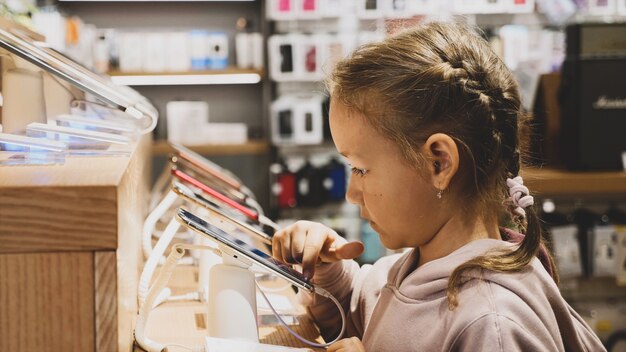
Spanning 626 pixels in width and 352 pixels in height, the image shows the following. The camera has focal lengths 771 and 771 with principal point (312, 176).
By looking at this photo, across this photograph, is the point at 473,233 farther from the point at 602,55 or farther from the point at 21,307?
the point at 602,55

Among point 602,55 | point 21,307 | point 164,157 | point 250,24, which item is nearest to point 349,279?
point 21,307

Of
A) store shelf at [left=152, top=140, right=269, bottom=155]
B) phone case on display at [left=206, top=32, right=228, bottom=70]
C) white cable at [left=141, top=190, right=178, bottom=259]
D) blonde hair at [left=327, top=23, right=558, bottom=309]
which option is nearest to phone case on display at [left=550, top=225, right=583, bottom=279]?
store shelf at [left=152, top=140, right=269, bottom=155]

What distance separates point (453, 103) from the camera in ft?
4.02

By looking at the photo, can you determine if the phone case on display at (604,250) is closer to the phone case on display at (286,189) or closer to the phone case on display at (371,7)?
the phone case on display at (286,189)

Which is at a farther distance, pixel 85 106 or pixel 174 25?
pixel 174 25

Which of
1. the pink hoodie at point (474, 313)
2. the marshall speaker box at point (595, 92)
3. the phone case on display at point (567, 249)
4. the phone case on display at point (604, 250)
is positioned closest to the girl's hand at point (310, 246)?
the pink hoodie at point (474, 313)

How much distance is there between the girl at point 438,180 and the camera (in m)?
1.16

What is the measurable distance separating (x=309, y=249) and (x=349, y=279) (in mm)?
180

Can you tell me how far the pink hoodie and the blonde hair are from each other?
5 cm

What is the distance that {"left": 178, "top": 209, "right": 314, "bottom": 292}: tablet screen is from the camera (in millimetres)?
1055

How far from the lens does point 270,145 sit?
5305 millimetres

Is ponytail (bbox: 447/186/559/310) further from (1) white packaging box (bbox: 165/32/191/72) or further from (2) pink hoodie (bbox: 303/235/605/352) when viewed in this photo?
(1) white packaging box (bbox: 165/32/191/72)

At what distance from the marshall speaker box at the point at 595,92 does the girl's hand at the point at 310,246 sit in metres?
2.61

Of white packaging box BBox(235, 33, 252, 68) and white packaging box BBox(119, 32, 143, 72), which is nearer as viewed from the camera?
white packaging box BBox(119, 32, 143, 72)
